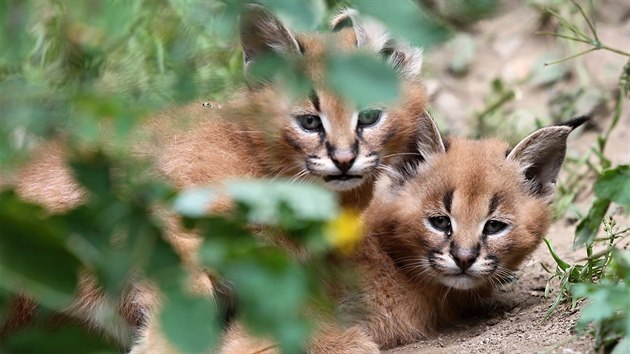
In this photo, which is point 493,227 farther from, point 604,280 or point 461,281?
point 604,280

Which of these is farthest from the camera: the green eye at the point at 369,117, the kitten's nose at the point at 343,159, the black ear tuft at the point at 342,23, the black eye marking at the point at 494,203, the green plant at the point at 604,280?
the black eye marking at the point at 494,203

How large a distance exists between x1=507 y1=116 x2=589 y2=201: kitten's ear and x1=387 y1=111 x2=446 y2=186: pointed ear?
377mm

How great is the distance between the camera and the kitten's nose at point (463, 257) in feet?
14.6

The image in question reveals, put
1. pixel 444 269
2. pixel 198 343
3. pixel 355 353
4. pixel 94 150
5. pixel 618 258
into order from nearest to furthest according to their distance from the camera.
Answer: pixel 198 343, pixel 94 150, pixel 618 258, pixel 355 353, pixel 444 269

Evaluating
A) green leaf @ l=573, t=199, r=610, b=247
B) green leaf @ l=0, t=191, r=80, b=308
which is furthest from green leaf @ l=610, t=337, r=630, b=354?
green leaf @ l=0, t=191, r=80, b=308

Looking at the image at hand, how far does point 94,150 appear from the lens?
2.47 metres

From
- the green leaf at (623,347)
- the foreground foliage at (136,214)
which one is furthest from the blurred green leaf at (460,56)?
the foreground foliage at (136,214)

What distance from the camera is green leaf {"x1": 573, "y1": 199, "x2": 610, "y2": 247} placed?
4.40 meters

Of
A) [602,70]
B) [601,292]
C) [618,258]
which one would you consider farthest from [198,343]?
[602,70]

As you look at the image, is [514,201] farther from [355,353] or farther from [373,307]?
[355,353]

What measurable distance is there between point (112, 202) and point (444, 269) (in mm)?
2511

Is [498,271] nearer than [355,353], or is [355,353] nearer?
[355,353]

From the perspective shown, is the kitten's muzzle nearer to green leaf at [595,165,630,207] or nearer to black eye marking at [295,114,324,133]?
black eye marking at [295,114,324,133]

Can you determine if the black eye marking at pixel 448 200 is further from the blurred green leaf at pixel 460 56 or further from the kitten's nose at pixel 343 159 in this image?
the blurred green leaf at pixel 460 56
